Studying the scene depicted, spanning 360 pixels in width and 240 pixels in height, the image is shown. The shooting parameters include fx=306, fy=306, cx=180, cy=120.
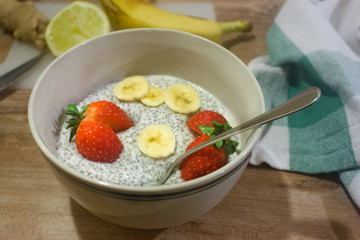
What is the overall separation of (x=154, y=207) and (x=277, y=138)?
0.44 meters

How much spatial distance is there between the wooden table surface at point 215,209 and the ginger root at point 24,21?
36 cm

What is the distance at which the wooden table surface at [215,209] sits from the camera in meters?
0.57

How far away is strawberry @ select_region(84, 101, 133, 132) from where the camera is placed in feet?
1.93

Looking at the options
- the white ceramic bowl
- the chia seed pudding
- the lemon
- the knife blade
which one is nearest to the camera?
the white ceramic bowl

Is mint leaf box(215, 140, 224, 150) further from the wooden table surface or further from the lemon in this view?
the lemon

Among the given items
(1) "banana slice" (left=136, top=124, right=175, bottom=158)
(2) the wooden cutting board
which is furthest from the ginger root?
(1) "banana slice" (left=136, top=124, right=175, bottom=158)

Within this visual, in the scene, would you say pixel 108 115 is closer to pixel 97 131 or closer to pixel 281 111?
pixel 97 131

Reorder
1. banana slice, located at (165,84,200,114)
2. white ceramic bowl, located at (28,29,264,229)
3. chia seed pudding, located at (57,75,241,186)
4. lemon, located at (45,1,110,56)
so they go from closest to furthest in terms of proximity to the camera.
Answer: white ceramic bowl, located at (28,29,264,229) < chia seed pudding, located at (57,75,241,186) < banana slice, located at (165,84,200,114) < lemon, located at (45,1,110,56)

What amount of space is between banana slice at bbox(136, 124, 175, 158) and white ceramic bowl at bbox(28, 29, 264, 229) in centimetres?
13

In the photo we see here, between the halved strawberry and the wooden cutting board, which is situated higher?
the halved strawberry

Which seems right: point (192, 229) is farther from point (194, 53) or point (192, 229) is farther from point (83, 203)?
point (194, 53)

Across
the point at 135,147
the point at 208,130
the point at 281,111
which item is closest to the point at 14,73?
the point at 135,147

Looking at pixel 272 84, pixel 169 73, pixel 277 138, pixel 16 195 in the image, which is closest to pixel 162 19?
pixel 169 73

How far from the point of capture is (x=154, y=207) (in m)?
0.43
